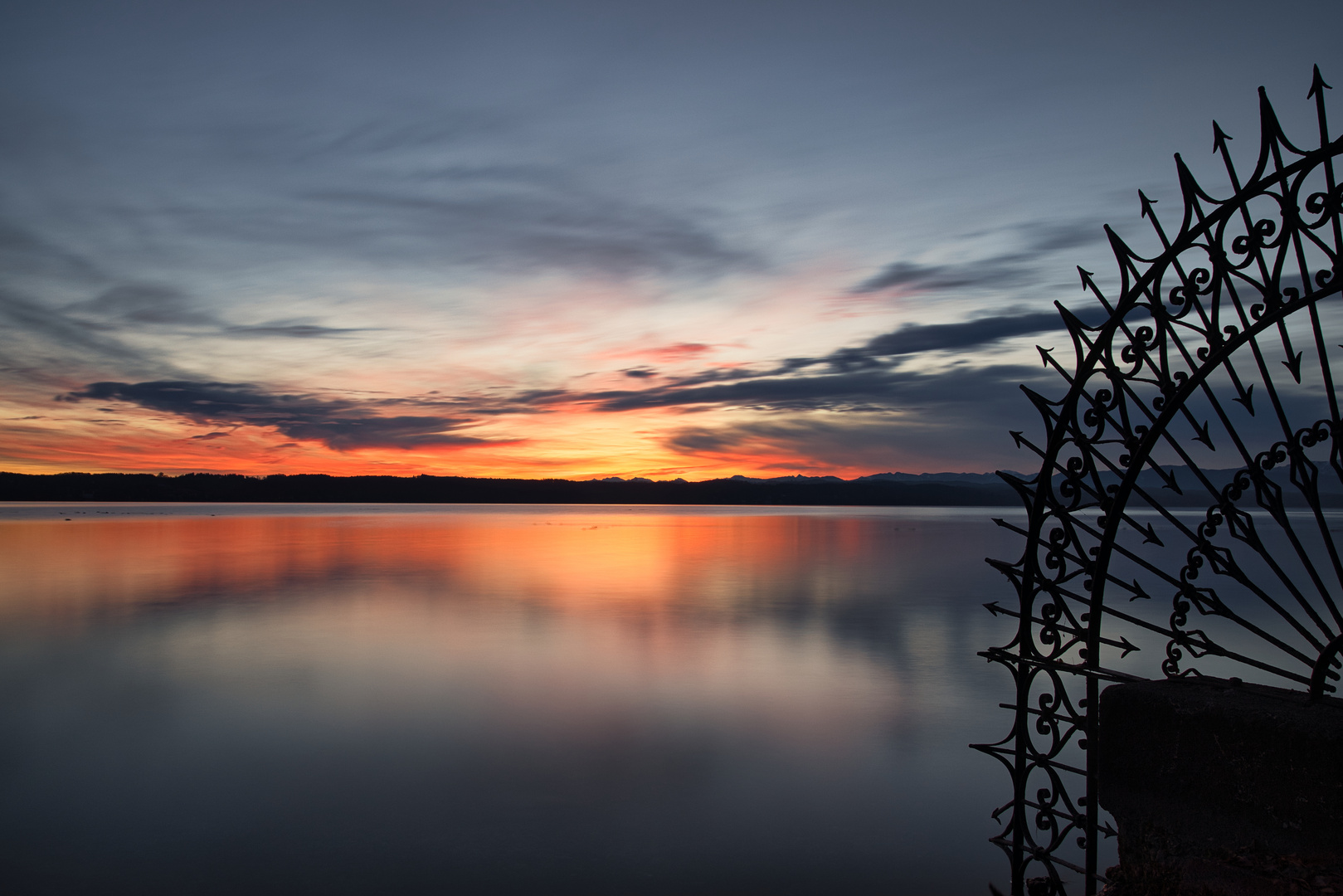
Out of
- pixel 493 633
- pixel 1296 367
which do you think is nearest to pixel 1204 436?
pixel 1296 367

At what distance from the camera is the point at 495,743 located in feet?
23.1

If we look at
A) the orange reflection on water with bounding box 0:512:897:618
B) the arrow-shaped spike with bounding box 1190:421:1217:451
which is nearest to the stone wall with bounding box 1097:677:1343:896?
the arrow-shaped spike with bounding box 1190:421:1217:451

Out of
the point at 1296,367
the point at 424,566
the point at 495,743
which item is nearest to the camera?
the point at 1296,367

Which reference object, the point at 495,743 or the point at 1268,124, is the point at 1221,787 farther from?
the point at 495,743

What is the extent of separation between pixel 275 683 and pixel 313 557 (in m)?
17.4

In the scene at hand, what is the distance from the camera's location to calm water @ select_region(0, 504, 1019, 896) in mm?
4793

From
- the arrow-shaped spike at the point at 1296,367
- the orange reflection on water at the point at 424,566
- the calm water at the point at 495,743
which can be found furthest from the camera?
the orange reflection on water at the point at 424,566

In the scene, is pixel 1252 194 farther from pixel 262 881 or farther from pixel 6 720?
pixel 6 720

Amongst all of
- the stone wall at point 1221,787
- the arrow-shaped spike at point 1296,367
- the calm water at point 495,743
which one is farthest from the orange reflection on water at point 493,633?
the arrow-shaped spike at point 1296,367

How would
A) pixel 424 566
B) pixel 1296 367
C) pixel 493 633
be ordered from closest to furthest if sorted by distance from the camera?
pixel 1296 367
pixel 493 633
pixel 424 566

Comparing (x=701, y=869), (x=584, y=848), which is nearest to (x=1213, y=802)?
(x=701, y=869)

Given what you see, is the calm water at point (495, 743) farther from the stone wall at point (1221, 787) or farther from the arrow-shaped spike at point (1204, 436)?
the arrow-shaped spike at point (1204, 436)

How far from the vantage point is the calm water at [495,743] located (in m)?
4.79

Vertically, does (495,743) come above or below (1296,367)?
below
